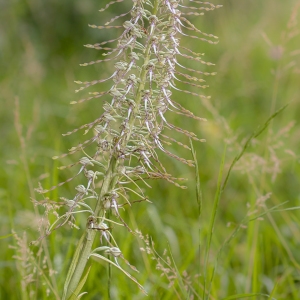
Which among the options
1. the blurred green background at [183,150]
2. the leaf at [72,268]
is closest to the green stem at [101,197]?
the leaf at [72,268]

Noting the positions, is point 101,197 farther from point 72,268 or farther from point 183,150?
point 183,150

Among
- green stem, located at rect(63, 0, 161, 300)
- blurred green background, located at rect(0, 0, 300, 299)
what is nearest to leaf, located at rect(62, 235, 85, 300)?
green stem, located at rect(63, 0, 161, 300)

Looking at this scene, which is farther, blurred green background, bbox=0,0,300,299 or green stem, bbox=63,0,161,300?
blurred green background, bbox=0,0,300,299

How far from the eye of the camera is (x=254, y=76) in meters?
8.08

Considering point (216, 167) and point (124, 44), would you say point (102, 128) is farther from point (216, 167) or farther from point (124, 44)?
point (216, 167)

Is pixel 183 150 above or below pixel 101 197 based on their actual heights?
below

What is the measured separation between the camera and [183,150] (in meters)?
5.46

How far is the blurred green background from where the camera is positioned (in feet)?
10.2

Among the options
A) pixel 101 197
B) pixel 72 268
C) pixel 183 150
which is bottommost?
pixel 183 150

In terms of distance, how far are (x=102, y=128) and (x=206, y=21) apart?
990cm

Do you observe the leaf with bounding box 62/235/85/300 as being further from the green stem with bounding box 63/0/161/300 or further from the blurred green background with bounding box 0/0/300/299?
the blurred green background with bounding box 0/0/300/299

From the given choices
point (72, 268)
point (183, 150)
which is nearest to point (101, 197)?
point (72, 268)

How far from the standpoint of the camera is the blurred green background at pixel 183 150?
3121 mm

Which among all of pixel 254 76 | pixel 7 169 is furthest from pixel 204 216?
pixel 254 76
